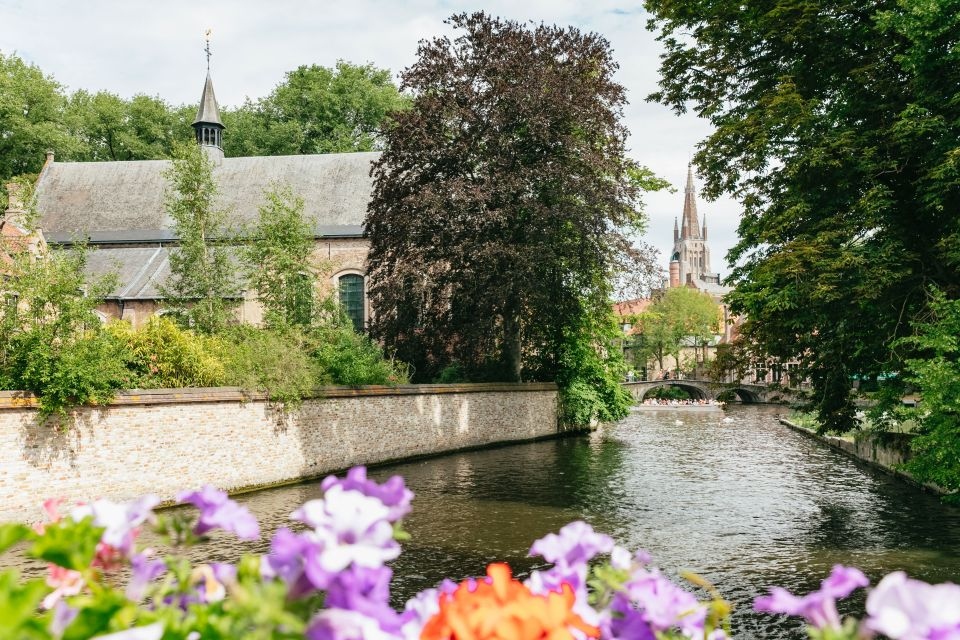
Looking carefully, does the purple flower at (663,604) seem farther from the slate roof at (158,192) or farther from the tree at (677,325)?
the tree at (677,325)

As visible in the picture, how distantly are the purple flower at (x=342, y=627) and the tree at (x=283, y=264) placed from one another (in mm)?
22175

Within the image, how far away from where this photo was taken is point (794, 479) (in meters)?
18.2

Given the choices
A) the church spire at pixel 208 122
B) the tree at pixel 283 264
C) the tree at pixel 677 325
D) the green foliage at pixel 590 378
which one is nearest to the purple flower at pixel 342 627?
the tree at pixel 283 264

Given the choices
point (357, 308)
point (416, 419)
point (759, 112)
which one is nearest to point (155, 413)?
point (416, 419)

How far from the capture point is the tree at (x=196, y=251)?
75.1 ft

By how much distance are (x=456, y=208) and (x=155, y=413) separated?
35.6 ft

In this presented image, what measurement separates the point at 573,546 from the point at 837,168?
13128mm

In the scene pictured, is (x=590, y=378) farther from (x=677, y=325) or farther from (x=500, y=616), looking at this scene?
(x=677, y=325)

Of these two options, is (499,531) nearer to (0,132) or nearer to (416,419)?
(416,419)

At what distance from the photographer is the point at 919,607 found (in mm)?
1237

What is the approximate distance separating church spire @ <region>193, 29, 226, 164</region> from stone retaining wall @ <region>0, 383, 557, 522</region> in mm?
22292

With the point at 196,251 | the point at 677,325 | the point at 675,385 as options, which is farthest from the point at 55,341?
the point at 677,325

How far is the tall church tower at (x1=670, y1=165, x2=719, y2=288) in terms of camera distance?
126188 mm

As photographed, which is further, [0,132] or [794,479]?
[0,132]
